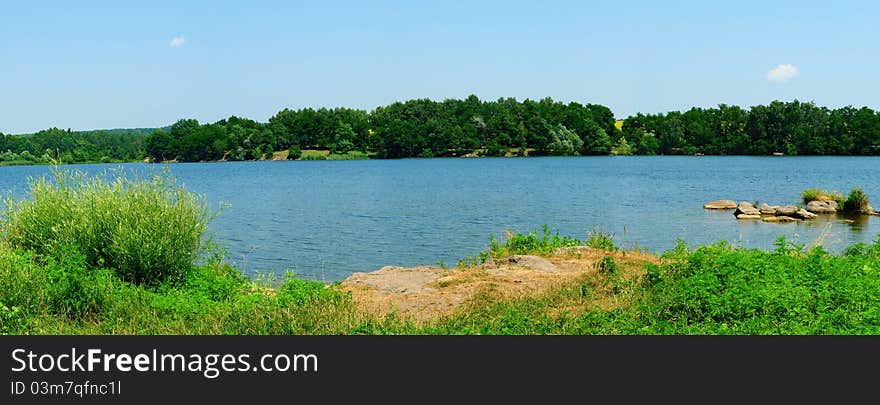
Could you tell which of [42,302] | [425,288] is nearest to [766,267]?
[425,288]

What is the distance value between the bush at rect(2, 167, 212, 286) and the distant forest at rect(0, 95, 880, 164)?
432 ft

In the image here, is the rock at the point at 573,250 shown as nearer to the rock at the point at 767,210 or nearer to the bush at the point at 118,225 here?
the bush at the point at 118,225

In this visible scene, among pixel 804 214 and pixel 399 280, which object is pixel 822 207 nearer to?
pixel 804 214

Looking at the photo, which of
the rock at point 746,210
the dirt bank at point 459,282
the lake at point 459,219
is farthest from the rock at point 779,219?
the dirt bank at point 459,282

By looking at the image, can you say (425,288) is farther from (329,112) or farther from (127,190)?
(329,112)

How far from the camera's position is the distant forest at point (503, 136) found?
134875mm

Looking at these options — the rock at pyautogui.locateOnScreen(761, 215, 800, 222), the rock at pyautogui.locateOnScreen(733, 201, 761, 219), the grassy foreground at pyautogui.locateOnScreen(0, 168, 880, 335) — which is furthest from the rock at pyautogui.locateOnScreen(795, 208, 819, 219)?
the grassy foreground at pyautogui.locateOnScreen(0, 168, 880, 335)

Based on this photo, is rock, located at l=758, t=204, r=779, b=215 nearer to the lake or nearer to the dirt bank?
the lake

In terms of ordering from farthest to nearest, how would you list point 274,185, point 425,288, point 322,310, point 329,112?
point 329,112 < point 274,185 < point 425,288 < point 322,310

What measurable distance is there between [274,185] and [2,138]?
109954 mm

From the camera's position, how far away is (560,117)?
6216 inches

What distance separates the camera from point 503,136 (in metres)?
150

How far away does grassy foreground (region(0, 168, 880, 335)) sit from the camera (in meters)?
9.30

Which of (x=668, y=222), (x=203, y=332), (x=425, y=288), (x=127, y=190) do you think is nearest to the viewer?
(x=203, y=332)
